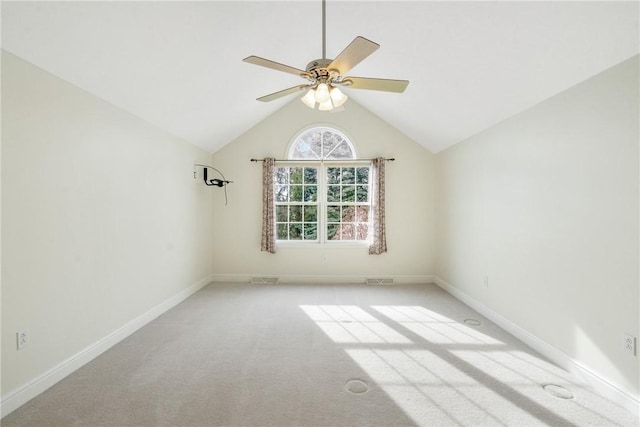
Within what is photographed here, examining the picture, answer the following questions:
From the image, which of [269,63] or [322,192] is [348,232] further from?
[269,63]

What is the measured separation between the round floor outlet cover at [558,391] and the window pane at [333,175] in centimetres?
376

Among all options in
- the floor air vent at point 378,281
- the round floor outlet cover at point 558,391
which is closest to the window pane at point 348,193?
the floor air vent at point 378,281

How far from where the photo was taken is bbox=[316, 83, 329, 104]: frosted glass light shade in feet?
6.59

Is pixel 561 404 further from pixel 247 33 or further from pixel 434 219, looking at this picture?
pixel 247 33

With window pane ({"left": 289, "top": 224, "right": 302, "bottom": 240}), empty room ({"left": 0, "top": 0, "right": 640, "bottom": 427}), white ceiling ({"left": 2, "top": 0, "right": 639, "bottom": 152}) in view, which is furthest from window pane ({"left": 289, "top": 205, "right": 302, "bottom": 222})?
white ceiling ({"left": 2, "top": 0, "right": 639, "bottom": 152})

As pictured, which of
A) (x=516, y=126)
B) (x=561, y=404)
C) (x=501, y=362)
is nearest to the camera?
(x=561, y=404)

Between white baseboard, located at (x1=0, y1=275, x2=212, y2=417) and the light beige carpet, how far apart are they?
6 cm

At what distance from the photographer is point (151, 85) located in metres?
2.83

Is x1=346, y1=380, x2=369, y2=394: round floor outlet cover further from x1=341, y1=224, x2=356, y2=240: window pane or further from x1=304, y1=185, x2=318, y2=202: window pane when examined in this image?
x1=304, y1=185, x2=318, y2=202: window pane

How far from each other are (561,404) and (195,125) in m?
4.44

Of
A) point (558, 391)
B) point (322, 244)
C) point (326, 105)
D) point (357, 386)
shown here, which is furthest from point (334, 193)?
point (558, 391)

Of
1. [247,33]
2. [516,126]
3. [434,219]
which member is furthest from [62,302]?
[434,219]

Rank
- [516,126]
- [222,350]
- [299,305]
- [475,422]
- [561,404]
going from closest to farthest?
[475,422]
[561,404]
[222,350]
[516,126]
[299,305]

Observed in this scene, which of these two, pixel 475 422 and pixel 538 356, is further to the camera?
pixel 538 356
